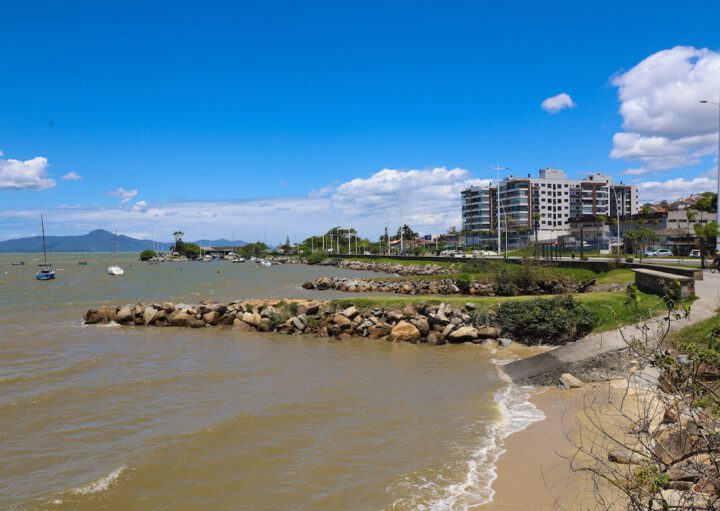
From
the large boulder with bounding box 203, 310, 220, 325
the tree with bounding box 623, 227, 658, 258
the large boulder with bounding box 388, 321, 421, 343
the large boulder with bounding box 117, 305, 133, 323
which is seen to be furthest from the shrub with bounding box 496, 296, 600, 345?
the tree with bounding box 623, 227, 658, 258

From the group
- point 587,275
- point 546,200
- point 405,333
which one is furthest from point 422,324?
point 546,200

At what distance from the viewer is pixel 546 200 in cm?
17638

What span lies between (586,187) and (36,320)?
176940 millimetres

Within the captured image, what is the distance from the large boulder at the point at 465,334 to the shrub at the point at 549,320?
1.24 m

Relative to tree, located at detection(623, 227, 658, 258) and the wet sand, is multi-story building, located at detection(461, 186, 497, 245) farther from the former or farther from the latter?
the wet sand

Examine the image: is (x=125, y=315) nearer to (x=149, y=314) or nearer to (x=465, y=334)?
(x=149, y=314)

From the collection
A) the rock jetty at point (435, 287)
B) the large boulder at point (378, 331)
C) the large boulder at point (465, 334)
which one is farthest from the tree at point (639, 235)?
the large boulder at point (378, 331)

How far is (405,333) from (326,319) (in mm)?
4693

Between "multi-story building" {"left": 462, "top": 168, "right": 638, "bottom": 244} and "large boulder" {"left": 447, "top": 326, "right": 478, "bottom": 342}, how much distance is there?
5732 inches

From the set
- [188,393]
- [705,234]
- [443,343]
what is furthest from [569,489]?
[705,234]

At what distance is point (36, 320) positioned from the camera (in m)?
34.2

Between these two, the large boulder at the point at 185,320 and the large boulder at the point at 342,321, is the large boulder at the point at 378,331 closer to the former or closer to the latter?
the large boulder at the point at 342,321

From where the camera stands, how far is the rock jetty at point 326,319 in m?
22.2

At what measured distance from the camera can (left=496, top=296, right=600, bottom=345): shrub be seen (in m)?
19.3
